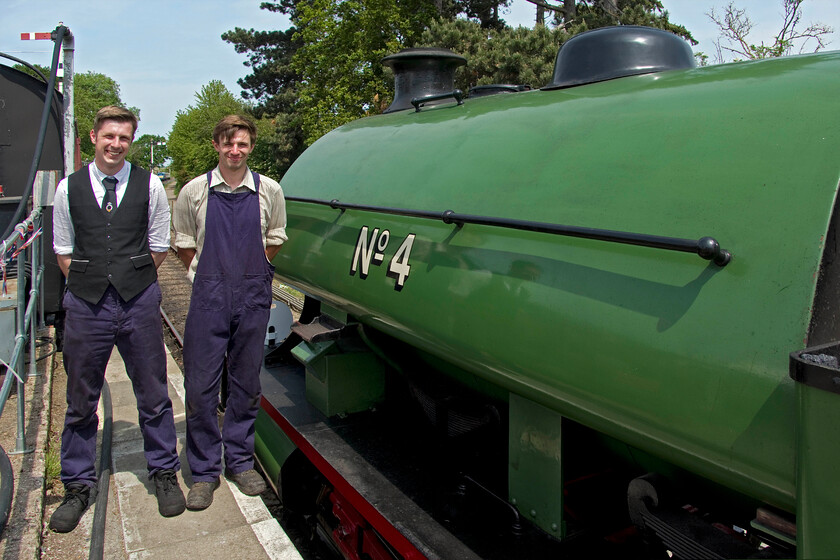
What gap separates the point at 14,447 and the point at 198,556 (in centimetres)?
214

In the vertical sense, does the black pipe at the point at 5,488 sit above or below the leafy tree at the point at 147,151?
below

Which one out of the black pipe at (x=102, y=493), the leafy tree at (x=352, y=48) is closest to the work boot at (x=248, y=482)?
the black pipe at (x=102, y=493)

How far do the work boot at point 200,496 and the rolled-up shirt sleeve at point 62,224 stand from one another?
4.22 feet

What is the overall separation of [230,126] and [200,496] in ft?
5.89

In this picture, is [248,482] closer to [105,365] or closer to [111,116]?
[105,365]

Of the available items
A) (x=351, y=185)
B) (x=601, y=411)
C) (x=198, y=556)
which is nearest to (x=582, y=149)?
(x=601, y=411)

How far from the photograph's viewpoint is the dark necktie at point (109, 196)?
10.0 ft

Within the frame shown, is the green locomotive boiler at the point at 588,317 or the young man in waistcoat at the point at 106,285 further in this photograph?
the young man in waistcoat at the point at 106,285

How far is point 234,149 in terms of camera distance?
10.2ft

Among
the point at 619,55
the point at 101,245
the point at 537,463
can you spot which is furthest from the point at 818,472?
the point at 101,245

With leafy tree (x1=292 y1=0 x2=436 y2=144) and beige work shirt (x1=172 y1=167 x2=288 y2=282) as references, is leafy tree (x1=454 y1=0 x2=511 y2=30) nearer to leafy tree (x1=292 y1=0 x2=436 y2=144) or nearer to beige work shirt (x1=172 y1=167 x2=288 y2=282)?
leafy tree (x1=292 y1=0 x2=436 y2=144)

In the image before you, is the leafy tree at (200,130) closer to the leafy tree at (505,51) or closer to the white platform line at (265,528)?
the leafy tree at (505,51)

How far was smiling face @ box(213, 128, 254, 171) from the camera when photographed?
3.10 m

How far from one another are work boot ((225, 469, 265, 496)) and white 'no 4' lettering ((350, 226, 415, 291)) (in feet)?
4.16
